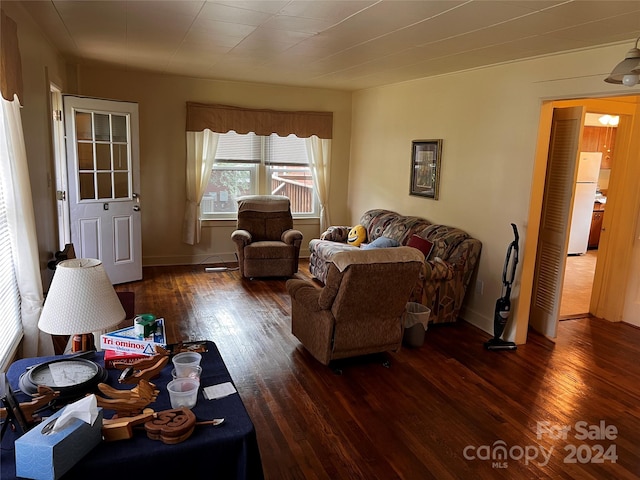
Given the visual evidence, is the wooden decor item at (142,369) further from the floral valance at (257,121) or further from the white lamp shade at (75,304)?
the floral valance at (257,121)

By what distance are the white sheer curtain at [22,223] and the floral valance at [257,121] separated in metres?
3.77

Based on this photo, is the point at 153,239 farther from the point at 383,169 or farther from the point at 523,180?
the point at 523,180

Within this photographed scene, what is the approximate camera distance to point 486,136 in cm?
448

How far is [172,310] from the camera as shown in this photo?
4.72m

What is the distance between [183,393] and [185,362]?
30cm

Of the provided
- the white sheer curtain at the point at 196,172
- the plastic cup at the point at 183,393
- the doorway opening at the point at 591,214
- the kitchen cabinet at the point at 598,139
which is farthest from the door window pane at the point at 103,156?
the kitchen cabinet at the point at 598,139

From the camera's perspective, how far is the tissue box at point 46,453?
1.24m

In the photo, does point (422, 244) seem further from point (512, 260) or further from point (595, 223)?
point (595, 223)

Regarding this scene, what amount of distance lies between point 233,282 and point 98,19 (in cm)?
325

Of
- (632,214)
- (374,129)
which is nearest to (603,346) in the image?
(632,214)

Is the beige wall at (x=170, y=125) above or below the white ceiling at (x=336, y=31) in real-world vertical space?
below

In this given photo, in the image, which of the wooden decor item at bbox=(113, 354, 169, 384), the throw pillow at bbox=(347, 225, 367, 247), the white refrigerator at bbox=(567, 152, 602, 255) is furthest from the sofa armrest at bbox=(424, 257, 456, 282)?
the white refrigerator at bbox=(567, 152, 602, 255)

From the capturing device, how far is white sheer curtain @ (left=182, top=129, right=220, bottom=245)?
6336 mm

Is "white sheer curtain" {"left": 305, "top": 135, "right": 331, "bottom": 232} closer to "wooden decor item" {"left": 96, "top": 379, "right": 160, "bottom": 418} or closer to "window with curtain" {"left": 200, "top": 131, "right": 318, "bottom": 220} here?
"window with curtain" {"left": 200, "top": 131, "right": 318, "bottom": 220}
